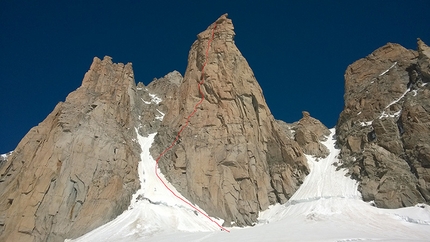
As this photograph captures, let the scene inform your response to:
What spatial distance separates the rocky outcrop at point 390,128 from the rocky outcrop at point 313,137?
2916 mm

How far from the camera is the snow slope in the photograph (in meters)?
29.0

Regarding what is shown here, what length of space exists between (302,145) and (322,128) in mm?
8180

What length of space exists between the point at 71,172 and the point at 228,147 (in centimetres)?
1847

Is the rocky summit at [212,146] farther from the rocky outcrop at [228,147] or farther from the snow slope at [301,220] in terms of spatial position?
the snow slope at [301,220]

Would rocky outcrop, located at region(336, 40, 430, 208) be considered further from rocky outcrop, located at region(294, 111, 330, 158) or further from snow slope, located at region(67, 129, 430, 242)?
rocky outcrop, located at region(294, 111, 330, 158)

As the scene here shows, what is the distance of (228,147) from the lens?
44.6 metres

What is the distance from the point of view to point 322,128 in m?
58.9

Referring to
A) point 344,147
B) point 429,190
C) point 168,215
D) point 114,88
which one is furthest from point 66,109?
point 429,190

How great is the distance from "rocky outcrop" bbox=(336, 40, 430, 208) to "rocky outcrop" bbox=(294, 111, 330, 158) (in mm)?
2916

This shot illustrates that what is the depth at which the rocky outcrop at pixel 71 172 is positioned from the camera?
3272 cm

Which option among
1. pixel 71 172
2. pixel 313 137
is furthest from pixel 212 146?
pixel 71 172

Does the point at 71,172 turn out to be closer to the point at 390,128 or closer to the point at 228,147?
the point at 228,147

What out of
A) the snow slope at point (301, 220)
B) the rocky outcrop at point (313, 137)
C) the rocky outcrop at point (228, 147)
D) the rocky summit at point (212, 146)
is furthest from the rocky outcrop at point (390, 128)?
the rocky outcrop at point (228, 147)

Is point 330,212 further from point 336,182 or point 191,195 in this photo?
point 191,195
